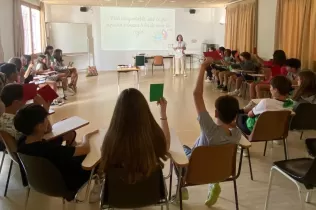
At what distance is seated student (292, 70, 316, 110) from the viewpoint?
3821 mm

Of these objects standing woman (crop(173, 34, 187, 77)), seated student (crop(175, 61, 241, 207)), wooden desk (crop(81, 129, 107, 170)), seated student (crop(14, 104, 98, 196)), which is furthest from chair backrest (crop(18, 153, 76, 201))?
standing woman (crop(173, 34, 187, 77))

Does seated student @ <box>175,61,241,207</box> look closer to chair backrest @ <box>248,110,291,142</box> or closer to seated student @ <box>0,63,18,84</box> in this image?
chair backrest @ <box>248,110,291,142</box>

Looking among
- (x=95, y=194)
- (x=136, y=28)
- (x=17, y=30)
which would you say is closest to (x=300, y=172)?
(x=95, y=194)

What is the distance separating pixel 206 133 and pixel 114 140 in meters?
0.80

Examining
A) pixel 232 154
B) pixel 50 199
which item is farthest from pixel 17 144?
pixel 232 154

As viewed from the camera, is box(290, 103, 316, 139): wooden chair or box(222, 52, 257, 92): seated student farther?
box(222, 52, 257, 92): seated student

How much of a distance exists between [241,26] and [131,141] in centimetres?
896

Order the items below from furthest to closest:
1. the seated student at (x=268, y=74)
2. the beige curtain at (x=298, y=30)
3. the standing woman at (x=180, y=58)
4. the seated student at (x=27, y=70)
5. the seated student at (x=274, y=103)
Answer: the standing woman at (x=180, y=58)
the beige curtain at (x=298, y=30)
the seated student at (x=268, y=74)
the seated student at (x=27, y=70)
the seated student at (x=274, y=103)

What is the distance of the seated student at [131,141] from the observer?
1.79 meters

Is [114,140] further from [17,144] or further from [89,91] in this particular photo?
[89,91]

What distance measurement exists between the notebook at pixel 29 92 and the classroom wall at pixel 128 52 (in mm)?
9755

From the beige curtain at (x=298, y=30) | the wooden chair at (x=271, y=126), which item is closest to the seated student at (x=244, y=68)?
the beige curtain at (x=298, y=30)

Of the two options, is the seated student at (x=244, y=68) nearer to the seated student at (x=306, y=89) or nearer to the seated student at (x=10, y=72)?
the seated student at (x=306, y=89)

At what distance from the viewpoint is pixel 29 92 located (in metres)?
3.20
